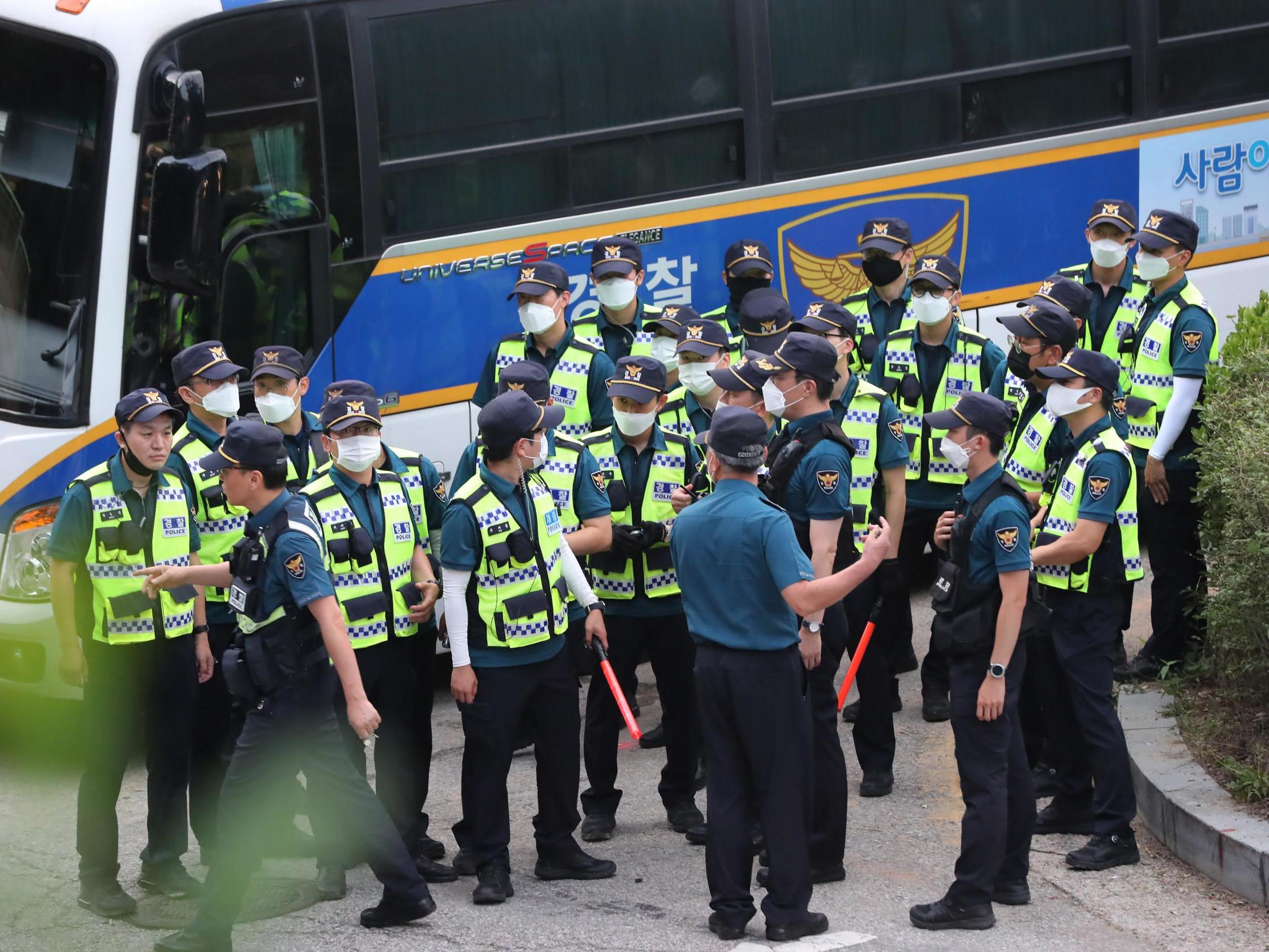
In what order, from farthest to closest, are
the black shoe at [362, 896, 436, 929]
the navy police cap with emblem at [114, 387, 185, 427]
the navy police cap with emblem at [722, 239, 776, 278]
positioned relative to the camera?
the navy police cap with emblem at [722, 239, 776, 278]
the navy police cap with emblem at [114, 387, 185, 427]
the black shoe at [362, 896, 436, 929]

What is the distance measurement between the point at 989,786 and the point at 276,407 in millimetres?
3175

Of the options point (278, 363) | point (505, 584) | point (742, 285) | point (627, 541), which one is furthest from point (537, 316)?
point (505, 584)

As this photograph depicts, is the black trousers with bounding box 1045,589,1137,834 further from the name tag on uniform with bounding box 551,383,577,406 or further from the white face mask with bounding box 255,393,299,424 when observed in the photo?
the white face mask with bounding box 255,393,299,424

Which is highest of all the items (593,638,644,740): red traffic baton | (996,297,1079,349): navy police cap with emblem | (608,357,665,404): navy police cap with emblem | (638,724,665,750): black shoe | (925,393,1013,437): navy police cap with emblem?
(996,297,1079,349): navy police cap with emblem

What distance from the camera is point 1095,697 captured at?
5.82m

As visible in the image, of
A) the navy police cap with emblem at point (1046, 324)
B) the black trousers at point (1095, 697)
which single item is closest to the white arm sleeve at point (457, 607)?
the black trousers at point (1095, 697)

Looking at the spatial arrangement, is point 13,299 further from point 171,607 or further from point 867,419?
point 867,419

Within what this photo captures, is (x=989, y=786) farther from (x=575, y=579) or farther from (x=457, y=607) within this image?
(x=457, y=607)

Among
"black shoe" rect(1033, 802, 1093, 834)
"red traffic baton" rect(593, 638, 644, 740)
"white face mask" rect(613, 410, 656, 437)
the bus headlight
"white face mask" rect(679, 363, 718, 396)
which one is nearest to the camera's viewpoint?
"red traffic baton" rect(593, 638, 644, 740)

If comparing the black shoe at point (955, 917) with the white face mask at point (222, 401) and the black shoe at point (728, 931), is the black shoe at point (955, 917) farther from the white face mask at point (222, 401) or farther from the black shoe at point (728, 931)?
the white face mask at point (222, 401)

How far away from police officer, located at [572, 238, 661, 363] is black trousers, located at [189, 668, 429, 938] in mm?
2979

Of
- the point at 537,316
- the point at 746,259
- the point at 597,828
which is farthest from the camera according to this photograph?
the point at 746,259

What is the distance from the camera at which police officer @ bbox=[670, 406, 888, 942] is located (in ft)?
16.5

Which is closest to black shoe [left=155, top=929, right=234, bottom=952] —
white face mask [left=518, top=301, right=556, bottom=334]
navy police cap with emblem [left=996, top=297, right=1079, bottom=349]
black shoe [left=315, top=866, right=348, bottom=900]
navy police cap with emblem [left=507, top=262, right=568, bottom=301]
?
black shoe [left=315, top=866, right=348, bottom=900]
